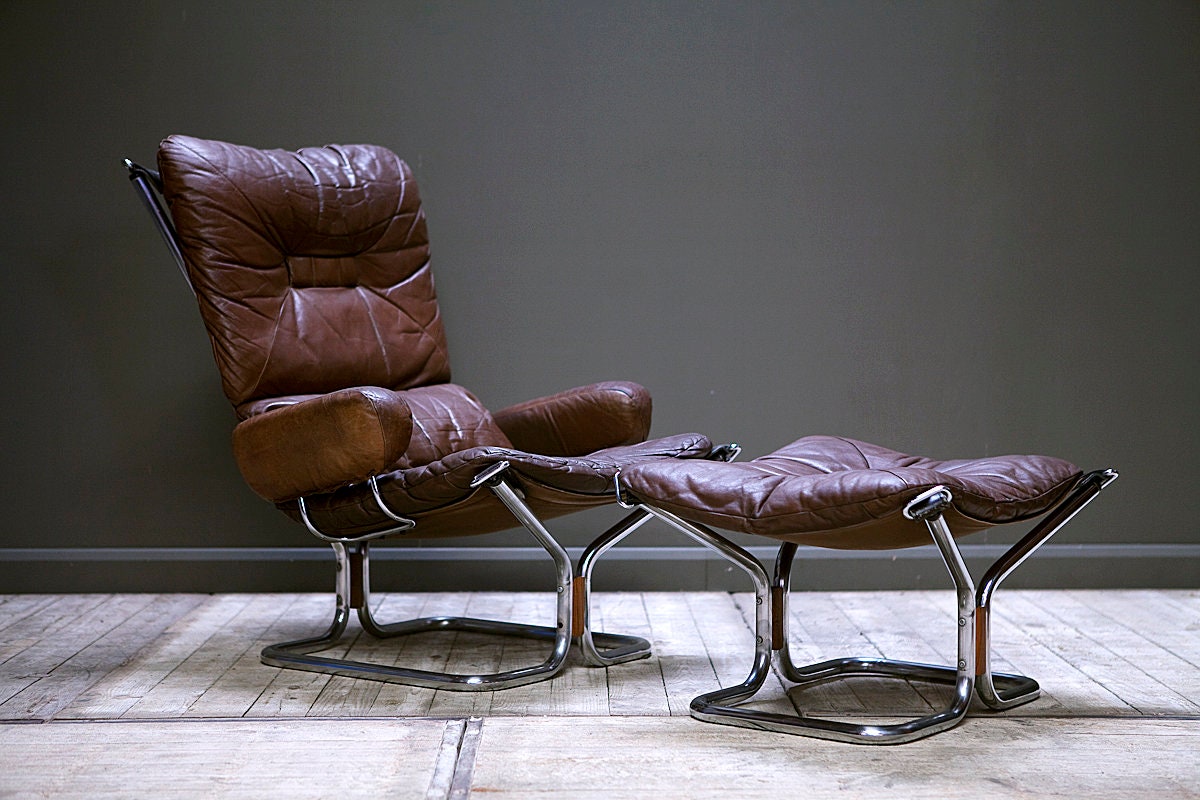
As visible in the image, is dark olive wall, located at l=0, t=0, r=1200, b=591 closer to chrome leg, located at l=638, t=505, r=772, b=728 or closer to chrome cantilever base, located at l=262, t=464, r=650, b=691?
chrome cantilever base, located at l=262, t=464, r=650, b=691

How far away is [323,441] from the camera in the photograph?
7.11ft

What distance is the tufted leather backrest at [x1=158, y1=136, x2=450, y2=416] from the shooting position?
2443 millimetres

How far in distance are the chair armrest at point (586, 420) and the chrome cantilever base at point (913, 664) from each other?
18.3 inches

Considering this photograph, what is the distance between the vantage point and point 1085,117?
326 cm

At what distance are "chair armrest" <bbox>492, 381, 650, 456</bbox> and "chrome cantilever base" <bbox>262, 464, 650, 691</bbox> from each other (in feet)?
0.78

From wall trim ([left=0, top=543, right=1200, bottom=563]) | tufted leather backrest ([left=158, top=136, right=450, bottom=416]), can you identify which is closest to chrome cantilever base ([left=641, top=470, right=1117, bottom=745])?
tufted leather backrest ([left=158, top=136, right=450, bottom=416])

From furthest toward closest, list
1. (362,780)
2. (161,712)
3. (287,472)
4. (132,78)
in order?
(132,78), (287,472), (161,712), (362,780)

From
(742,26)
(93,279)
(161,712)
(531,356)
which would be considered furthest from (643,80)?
(161,712)

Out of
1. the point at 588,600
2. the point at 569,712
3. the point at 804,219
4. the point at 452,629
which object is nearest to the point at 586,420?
the point at 588,600

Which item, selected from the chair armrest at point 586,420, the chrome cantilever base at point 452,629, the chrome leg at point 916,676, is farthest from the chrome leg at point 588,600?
the chrome leg at point 916,676

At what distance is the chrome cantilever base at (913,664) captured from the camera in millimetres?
1838

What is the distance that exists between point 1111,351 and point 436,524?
199cm

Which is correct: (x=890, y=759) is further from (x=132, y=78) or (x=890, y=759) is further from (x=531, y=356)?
(x=132, y=78)

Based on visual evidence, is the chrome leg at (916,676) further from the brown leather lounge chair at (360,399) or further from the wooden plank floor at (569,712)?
the brown leather lounge chair at (360,399)
